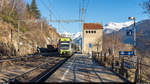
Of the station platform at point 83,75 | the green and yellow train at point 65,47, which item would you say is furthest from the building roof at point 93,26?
the station platform at point 83,75

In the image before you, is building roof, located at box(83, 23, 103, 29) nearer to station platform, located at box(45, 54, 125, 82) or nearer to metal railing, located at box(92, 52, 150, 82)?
metal railing, located at box(92, 52, 150, 82)

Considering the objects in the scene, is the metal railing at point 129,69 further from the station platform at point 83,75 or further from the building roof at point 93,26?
the building roof at point 93,26

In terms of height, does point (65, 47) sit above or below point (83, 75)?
above

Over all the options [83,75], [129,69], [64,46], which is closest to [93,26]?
[64,46]

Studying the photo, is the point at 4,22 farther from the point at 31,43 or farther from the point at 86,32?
the point at 86,32

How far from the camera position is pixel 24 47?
4325 cm

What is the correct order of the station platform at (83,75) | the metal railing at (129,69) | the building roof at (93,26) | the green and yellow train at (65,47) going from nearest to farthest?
the station platform at (83,75) < the metal railing at (129,69) < the green and yellow train at (65,47) < the building roof at (93,26)

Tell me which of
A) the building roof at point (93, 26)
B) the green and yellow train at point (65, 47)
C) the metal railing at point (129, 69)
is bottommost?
the metal railing at point (129, 69)

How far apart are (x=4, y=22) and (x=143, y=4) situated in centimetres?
3105

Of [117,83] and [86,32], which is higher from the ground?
[86,32]

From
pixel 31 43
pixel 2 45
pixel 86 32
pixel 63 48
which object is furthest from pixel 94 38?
pixel 2 45

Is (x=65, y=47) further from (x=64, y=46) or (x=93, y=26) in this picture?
(x=93, y=26)

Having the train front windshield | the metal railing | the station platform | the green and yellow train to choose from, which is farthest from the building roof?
the station platform

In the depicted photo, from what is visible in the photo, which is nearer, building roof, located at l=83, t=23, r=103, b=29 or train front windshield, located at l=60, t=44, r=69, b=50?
train front windshield, located at l=60, t=44, r=69, b=50
